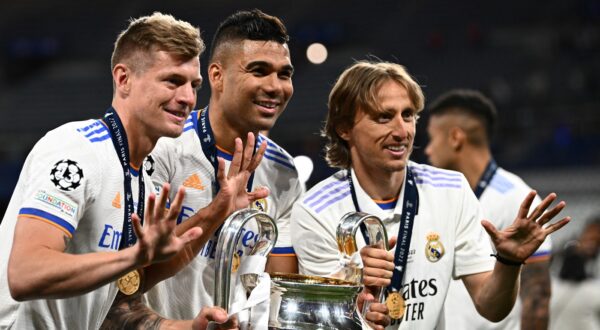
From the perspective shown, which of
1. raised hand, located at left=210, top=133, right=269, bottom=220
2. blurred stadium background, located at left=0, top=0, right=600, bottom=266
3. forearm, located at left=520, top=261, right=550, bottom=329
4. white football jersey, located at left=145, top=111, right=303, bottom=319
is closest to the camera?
raised hand, located at left=210, top=133, right=269, bottom=220

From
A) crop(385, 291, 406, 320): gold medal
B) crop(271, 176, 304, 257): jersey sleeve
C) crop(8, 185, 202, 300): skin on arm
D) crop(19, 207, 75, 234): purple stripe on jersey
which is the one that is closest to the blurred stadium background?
crop(271, 176, 304, 257): jersey sleeve

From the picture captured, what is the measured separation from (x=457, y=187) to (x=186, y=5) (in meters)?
15.2

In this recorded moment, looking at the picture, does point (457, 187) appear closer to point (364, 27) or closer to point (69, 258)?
point (69, 258)

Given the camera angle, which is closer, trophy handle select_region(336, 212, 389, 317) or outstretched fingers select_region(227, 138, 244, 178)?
trophy handle select_region(336, 212, 389, 317)

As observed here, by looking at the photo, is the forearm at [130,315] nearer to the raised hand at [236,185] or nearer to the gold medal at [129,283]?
the gold medal at [129,283]

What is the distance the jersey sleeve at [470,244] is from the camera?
3404 mm

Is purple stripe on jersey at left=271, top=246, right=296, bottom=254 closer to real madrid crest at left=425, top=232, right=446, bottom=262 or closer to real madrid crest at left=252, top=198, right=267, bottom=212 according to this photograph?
real madrid crest at left=252, top=198, right=267, bottom=212

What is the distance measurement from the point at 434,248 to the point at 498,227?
5.50 ft

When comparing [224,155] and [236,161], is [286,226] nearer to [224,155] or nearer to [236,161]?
[224,155]

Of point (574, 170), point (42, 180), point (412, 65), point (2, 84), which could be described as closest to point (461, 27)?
point (412, 65)

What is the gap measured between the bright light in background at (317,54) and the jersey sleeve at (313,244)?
13462 mm

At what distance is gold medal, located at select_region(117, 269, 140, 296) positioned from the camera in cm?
279

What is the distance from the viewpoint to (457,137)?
18.2ft

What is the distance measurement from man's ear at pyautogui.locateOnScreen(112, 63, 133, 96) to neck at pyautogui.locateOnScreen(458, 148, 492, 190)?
2.91 m
